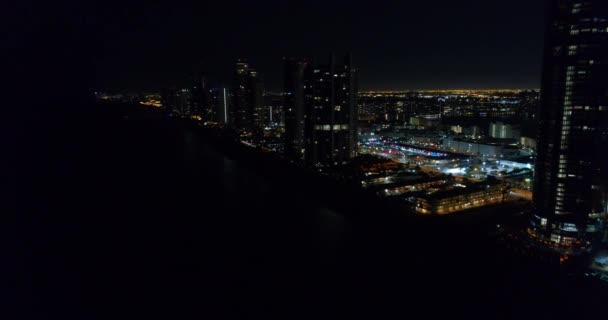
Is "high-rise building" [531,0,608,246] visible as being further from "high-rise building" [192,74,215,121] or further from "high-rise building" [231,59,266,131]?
"high-rise building" [192,74,215,121]

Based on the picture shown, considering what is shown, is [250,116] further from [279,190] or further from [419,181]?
[419,181]

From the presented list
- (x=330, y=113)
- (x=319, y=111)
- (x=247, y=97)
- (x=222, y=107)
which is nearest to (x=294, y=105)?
(x=319, y=111)

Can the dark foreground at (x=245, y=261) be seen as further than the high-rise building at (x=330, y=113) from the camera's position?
No

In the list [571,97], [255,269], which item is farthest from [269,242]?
[571,97]

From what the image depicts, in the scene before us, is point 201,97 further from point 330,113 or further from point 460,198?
point 460,198

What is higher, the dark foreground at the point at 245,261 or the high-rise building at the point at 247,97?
the high-rise building at the point at 247,97

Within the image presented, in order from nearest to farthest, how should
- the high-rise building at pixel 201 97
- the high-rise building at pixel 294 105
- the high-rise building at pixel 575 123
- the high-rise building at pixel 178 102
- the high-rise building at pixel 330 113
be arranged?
the high-rise building at pixel 575 123 < the high-rise building at pixel 330 113 < the high-rise building at pixel 294 105 < the high-rise building at pixel 201 97 < the high-rise building at pixel 178 102

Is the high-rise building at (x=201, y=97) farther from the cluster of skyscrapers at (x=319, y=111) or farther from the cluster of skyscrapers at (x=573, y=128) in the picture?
the cluster of skyscrapers at (x=573, y=128)

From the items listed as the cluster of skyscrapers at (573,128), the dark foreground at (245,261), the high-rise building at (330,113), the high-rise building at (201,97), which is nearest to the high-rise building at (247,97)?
the high-rise building at (201,97)
